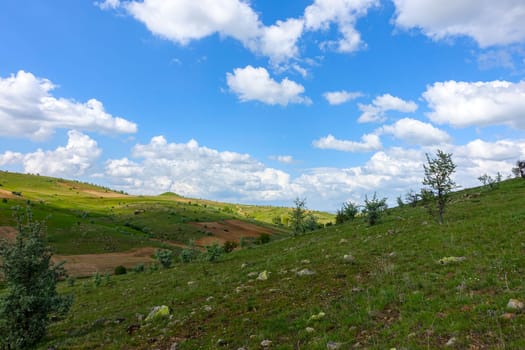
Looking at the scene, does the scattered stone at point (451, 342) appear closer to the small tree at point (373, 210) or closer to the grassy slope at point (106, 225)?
the small tree at point (373, 210)

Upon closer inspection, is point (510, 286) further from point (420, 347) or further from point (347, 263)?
point (347, 263)

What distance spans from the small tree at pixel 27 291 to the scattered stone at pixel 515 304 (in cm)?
1757

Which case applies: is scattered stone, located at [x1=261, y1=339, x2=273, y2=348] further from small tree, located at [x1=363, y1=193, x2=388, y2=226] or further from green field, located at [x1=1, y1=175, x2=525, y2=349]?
small tree, located at [x1=363, y1=193, x2=388, y2=226]

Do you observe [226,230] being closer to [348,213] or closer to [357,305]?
[348,213]

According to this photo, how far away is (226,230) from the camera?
108 meters

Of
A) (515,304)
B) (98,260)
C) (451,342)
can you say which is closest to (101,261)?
(98,260)

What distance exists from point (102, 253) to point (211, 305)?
59.5 metres

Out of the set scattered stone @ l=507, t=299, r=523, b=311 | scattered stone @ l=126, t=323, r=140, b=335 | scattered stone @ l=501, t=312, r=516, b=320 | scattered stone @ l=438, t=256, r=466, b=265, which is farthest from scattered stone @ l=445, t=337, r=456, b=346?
scattered stone @ l=126, t=323, r=140, b=335

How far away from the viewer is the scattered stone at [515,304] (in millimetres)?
9375

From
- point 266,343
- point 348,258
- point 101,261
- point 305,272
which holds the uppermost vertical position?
point 348,258

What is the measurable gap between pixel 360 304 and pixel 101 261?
5924 cm

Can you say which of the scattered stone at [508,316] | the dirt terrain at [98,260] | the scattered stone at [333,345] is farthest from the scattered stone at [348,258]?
the dirt terrain at [98,260]

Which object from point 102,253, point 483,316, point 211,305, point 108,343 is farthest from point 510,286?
point 102,253

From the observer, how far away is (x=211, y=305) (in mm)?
16031
